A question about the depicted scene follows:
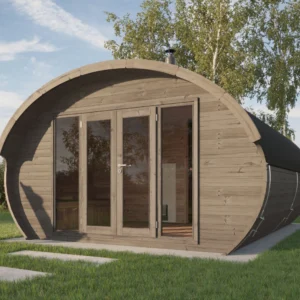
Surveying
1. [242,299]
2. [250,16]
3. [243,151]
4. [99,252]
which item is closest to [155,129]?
[243,151]

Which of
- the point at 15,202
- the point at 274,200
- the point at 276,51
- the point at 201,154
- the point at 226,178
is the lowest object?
the point at 15,202

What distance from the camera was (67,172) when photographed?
780 centimetres

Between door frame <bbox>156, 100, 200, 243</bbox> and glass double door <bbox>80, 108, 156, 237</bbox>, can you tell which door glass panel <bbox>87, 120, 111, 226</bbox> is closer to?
glass double door <bbox>80, 108, 156, 237</bbox>

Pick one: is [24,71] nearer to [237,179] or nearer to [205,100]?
[205,100]

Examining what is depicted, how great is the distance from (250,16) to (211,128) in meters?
16.7

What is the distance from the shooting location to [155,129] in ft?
22.7

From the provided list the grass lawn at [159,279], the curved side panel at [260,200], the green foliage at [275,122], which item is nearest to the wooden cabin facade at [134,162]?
the curved side panel at [260,200]

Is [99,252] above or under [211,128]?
under

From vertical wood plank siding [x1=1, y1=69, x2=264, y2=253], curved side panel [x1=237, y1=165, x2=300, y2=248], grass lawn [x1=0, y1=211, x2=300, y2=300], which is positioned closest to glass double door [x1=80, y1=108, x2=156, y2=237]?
vertical wood plank siding [x1=1, y1=69, x2=264, y2=253]

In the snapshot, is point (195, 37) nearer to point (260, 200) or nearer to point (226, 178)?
point (226, 178)

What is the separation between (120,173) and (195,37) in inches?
659

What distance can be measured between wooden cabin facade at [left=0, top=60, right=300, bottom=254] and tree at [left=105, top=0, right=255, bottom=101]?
41.8 feet

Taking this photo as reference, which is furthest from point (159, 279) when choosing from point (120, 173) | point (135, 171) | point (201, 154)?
point (120, 173)

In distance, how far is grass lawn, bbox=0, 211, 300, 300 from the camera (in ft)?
13.3
